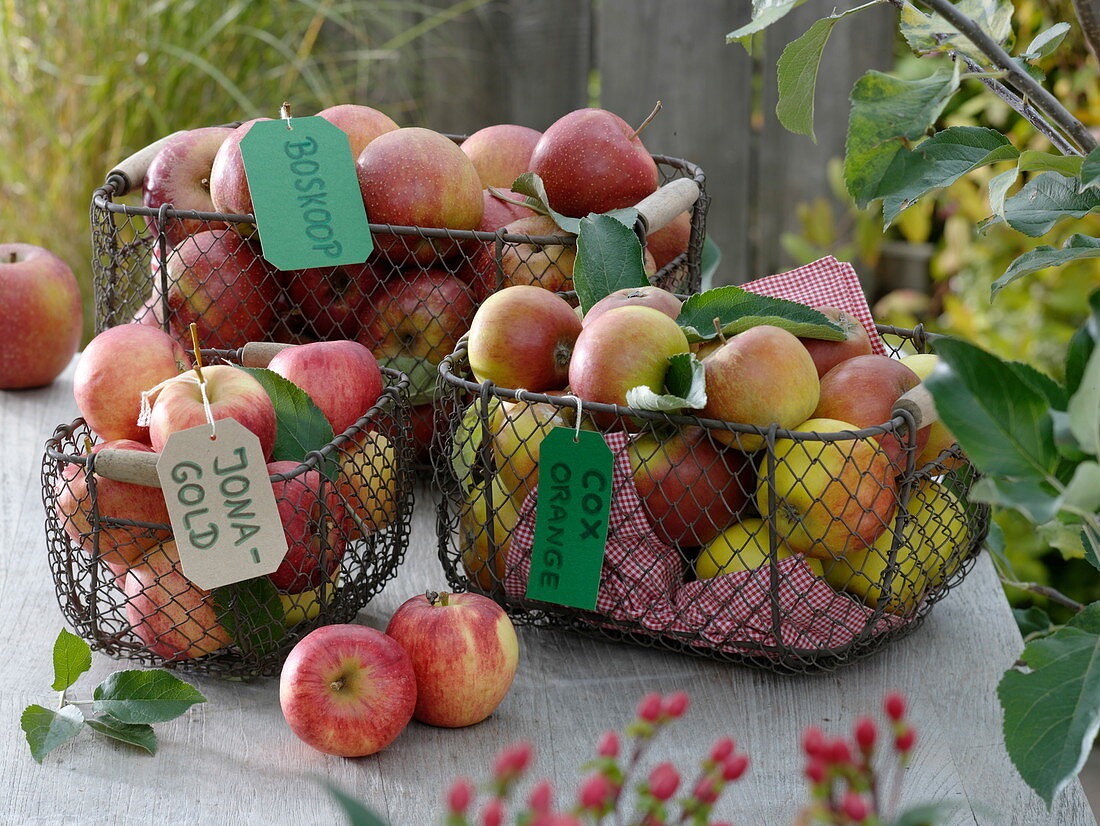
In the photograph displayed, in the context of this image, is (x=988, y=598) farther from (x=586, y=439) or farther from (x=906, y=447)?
(x=586, y=439)

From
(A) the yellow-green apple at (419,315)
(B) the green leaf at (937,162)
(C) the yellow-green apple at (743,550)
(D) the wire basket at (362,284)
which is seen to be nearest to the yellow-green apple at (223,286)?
(D) the wire basket at (362,284)

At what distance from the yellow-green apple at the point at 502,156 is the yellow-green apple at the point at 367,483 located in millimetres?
439

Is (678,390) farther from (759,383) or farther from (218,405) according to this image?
Answer: (218,405)

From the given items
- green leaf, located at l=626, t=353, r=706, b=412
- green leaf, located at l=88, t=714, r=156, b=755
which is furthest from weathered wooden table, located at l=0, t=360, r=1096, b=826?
green leaf, located at l=626, t=353, r=706, b=412

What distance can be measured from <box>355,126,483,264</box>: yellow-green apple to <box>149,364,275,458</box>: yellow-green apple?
0.31 meters

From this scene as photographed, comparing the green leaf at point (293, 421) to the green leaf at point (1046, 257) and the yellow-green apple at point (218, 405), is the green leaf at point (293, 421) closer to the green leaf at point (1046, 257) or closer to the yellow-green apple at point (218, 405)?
the yellow-green apple at point (218, 405)

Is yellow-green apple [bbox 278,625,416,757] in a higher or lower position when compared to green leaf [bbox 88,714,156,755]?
higher

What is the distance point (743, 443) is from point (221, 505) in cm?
36

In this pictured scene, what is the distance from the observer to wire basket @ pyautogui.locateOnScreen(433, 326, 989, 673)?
0.79 meters

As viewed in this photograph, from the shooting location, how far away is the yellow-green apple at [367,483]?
0.87m

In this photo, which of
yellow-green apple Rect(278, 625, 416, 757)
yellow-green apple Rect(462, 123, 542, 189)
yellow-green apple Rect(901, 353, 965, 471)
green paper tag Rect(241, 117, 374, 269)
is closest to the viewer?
yellow-green apple Rect(278, 625, 416, 757)

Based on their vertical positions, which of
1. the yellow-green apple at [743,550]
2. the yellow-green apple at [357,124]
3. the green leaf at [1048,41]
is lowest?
the yellow-green apple at [743,550]

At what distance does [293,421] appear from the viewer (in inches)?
34.4

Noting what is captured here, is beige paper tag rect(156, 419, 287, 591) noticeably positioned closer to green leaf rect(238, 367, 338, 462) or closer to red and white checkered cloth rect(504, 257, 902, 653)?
green leaf rect(238, 367, 338, 462)
